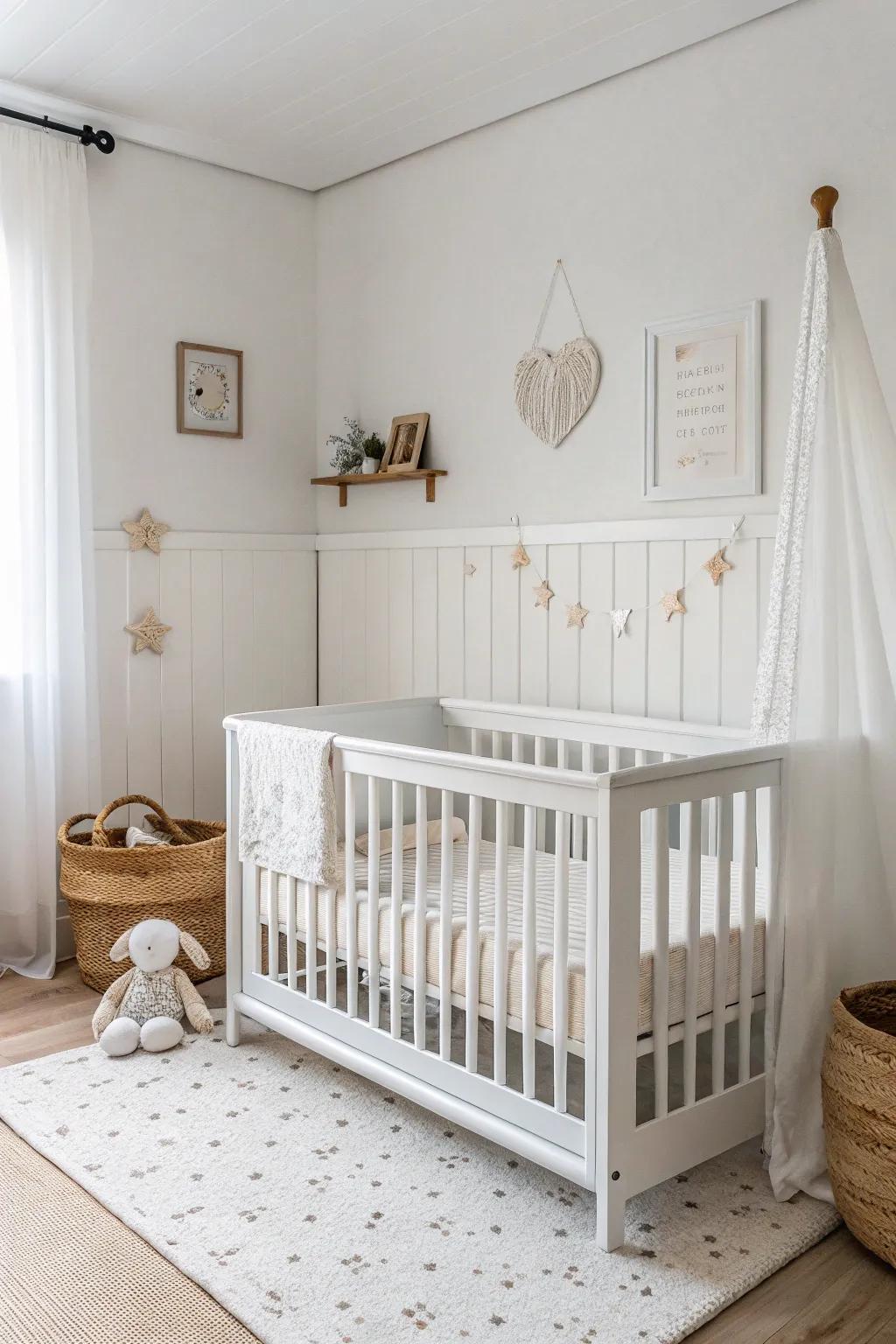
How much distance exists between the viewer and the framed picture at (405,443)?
11.0 ft

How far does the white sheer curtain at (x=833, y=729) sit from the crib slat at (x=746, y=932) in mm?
58

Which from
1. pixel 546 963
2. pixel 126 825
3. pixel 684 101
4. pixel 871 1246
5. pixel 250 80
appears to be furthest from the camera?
pixel 126 825

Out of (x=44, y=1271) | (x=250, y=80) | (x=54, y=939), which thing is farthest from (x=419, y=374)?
(x=44, y=1271)

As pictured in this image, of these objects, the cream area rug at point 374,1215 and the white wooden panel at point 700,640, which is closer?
the cream area rug at point 374,1215

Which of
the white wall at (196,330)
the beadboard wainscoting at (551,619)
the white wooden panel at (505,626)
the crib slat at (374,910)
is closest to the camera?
the crib slat at (374,910)

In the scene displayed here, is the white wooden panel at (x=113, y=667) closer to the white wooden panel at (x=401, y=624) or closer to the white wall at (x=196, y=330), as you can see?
the white wall at (x=196, y=330)

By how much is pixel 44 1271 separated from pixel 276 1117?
589 millimetres

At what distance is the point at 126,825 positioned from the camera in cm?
337

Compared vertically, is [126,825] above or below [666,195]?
below

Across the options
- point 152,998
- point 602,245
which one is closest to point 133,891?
point 152,998

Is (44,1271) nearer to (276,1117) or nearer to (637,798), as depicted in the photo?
(276,1117)

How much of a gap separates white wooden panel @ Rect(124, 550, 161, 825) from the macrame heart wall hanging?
48.1 inches

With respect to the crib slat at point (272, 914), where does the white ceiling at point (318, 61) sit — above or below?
above

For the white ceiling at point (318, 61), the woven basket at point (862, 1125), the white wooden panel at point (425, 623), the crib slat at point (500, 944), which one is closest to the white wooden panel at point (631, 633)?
the white wooden panel at point (425, 623)
